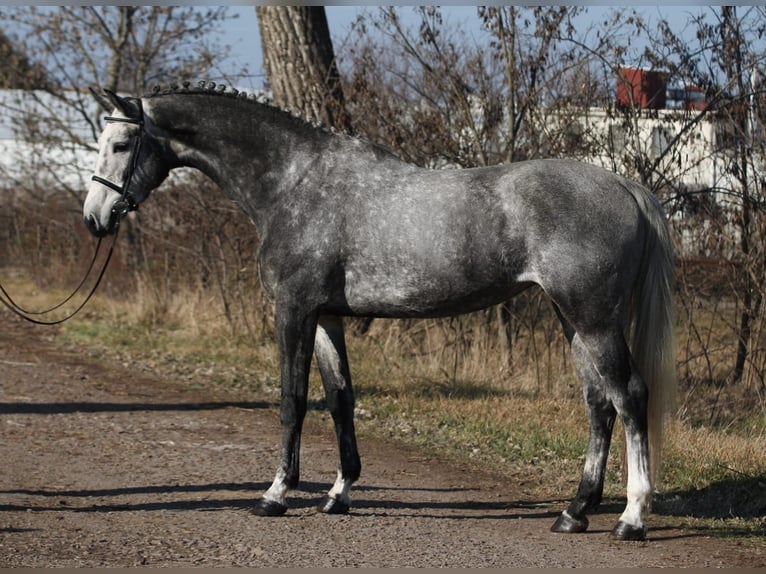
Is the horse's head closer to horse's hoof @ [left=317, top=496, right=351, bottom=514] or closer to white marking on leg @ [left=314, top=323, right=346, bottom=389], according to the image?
white marking on leg @ [left=314, top=323, right=346, bottom=389]

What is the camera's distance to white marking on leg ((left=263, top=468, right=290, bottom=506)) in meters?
5.84

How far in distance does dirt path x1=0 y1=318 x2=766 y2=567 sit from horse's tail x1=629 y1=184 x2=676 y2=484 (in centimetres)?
67

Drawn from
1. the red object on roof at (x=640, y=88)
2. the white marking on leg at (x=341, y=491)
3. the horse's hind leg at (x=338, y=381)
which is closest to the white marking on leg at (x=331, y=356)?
the horse's hind leg at (x=338, y=381)

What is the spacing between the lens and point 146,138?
599cm

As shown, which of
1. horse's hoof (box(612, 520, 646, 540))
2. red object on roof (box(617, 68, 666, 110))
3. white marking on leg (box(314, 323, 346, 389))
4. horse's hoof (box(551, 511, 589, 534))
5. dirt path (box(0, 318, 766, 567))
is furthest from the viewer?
red object on roof (box(617, 68, 666, 110))

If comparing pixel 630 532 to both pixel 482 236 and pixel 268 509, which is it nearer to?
pixel 482 236

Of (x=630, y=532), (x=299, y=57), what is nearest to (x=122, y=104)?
(x=630, y=532)

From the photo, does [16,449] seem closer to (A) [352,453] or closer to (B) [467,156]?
(A) [352,453]

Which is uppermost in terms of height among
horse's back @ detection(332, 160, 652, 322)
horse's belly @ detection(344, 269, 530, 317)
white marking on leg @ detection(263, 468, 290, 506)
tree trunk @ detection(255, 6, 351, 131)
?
tree trunk @ detection(255, 6, 351, 131)

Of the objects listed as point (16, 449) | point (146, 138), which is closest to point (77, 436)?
point (16, 449)

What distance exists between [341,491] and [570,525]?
1.33 m

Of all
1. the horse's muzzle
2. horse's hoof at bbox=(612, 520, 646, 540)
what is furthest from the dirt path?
the horse's muzzle

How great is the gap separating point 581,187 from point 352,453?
2.05m

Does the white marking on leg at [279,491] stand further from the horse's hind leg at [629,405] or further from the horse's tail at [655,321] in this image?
the horse's tail at [655,321]
